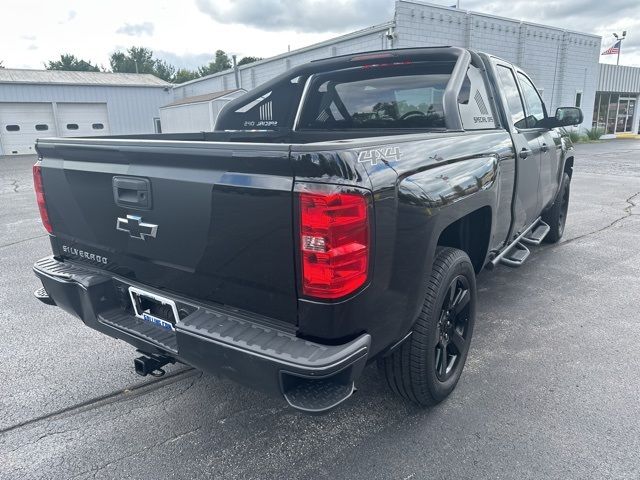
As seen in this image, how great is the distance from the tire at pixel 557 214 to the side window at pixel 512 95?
186cm

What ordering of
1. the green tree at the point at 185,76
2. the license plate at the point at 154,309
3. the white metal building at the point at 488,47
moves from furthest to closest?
the green tree at the point at 185,76
the white metal building at the point at 488,47
the license plate at the point at 154,309

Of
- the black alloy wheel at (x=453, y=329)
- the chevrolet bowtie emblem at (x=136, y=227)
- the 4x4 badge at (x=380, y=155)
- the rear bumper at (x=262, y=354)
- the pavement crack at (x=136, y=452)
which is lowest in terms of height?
the pavement crack at (x=136, y=452)

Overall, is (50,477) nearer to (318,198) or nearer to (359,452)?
(359,452)

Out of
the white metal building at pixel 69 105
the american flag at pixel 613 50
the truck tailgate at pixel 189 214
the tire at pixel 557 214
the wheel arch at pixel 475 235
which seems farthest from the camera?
the american flag at pixel 613 50

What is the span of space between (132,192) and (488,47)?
21064 mm

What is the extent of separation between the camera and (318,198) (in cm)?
172

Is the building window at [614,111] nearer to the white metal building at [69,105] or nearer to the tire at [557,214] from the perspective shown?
the white metal building at [69,105]

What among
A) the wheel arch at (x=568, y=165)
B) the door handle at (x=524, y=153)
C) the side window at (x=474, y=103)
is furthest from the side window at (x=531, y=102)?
the wheel arch at (x=568, y=165)

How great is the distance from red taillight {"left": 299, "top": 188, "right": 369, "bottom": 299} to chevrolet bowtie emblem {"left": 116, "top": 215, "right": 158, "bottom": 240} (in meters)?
0.81

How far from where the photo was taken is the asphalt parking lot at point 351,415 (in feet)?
7.47

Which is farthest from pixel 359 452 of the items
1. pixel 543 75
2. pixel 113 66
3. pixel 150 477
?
pixel 113 66

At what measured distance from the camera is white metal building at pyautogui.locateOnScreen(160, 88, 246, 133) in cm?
1970

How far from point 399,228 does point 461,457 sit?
1.22 meters

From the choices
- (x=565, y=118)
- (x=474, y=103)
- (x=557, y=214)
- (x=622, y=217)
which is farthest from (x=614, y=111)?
(x=474, y=103)
